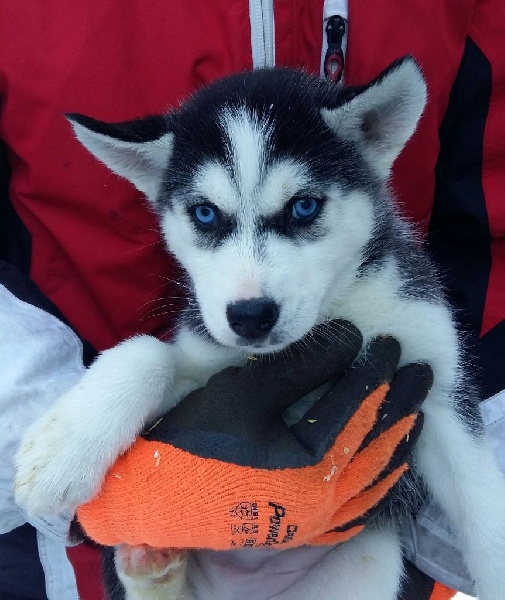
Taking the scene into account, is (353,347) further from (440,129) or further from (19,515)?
(19,515)

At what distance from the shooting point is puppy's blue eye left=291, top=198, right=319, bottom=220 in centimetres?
189

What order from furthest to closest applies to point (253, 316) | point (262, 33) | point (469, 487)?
point (262, 33) → point (469, 487) → point (253, 316)

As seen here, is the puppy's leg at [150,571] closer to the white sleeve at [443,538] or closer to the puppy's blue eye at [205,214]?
the white sleeve at [443,538]

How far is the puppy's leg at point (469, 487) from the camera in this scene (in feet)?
6.73

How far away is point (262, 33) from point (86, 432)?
154 centimetres

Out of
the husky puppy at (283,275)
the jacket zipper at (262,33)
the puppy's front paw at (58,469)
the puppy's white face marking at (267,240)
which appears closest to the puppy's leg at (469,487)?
the husky puppy at (283,275)

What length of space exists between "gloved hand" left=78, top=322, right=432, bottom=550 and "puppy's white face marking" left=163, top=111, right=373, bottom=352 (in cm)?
17

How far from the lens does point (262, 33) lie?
2211mm

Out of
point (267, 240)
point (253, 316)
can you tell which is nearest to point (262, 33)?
point (267, 240)

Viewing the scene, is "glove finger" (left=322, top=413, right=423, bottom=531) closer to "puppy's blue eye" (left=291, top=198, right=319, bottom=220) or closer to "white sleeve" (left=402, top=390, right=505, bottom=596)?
Answer: "white sleeve" (left=402, top=390, right=505, bottom=596)

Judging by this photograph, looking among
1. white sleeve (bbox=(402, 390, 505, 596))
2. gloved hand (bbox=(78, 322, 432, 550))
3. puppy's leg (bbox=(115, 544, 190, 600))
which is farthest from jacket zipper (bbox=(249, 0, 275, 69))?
puppy's leg (bbox=(115, 544, 190, 600))

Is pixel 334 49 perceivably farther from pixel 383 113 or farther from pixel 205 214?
pixel 205 214

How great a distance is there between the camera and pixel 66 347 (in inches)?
87.2

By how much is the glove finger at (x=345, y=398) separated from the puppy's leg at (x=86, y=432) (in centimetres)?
49
